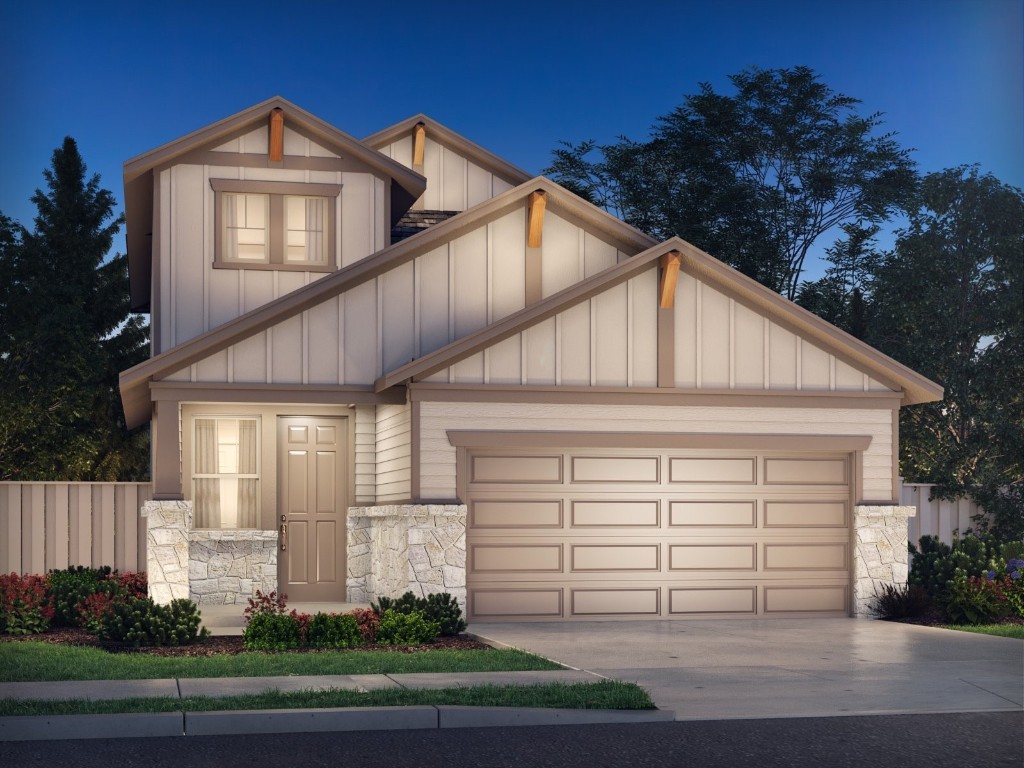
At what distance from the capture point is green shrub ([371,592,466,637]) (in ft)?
54.8

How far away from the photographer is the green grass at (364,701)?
10648 mm

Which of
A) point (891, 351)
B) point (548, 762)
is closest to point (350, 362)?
point (548, 762)

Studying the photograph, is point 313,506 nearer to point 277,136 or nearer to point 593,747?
point 277,136

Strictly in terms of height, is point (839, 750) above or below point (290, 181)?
below

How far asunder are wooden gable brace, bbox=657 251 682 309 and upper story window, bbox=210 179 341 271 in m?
5.97

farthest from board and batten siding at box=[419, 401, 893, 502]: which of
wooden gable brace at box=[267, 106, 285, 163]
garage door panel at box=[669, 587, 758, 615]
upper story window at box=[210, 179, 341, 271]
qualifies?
wooden gable brace at box=[267, 106, 285, 163]

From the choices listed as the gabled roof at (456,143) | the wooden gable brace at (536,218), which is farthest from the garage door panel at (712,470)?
the gabled roof at (456,143)

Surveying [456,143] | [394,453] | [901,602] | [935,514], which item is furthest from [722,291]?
[456,143]

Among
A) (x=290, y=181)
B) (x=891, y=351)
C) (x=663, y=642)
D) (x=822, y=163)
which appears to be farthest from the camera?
(x=822, y=163)

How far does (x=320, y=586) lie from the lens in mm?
21453

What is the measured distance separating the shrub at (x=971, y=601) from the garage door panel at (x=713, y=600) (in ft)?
8.96

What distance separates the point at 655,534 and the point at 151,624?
24.2 feet

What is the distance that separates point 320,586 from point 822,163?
24727mm

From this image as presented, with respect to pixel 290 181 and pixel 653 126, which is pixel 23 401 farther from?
pixel 653 126
